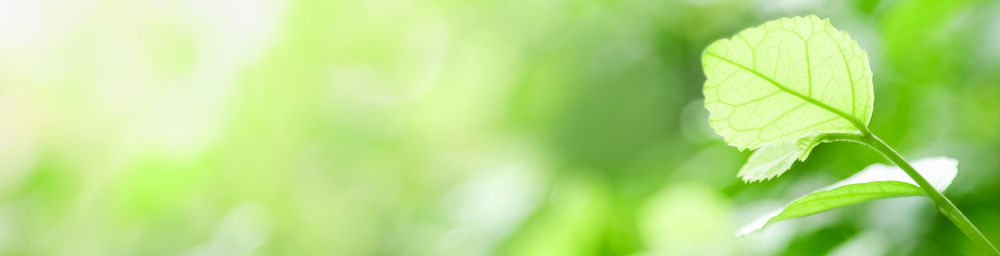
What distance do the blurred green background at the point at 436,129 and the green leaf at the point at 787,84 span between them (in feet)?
0.76

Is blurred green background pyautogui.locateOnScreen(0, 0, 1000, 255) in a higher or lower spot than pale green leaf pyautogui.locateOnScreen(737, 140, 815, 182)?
higher

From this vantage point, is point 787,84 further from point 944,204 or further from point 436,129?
point 436,129

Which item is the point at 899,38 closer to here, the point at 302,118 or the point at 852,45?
the point at 852,45

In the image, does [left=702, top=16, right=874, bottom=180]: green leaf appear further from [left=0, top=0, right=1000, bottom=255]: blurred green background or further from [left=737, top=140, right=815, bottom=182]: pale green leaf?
[left=0, top=0, right=1000, bottom=255]: blurred green background

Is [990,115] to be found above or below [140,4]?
below

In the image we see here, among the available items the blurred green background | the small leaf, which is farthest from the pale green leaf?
the blurred green background

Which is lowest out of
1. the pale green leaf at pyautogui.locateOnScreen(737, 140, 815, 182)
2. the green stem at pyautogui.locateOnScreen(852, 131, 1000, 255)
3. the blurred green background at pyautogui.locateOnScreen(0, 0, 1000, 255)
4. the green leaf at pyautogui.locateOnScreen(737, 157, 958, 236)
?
the green stem at pyautogui.locateOnScreen(852, 131, 1000, 255)

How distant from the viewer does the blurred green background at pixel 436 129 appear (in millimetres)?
461

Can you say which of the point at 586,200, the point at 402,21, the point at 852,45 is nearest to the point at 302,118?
the point at 402,21

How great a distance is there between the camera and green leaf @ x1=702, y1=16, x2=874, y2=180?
0.66 feet

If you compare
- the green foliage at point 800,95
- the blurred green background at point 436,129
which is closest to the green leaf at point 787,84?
the green foliage at point 800,95

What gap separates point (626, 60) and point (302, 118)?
1.67 ft

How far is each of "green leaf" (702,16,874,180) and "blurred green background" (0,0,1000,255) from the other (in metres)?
0.23

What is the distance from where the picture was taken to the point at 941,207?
0.68 feet
